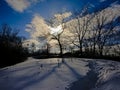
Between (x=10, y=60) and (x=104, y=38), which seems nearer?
(x=10, y=60)

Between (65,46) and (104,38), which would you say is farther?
(65,46)

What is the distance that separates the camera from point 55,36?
5616 cm

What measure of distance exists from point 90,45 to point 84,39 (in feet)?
9.48

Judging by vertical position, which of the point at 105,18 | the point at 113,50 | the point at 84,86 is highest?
the point at 105,18

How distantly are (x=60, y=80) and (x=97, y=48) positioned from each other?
4415 centimetres

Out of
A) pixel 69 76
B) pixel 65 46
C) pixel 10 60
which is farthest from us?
pixel 65 46

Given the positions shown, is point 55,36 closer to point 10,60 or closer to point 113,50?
point 113,50

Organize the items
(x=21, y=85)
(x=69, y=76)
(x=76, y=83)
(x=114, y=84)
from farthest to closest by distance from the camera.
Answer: (x=69, y=76) < (x=76, y=83) < (x=21, y=85) < (x=114, y=84)

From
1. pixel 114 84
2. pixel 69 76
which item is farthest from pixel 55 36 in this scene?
pixel 114 84

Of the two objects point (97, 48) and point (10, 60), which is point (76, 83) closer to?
point (10, 60)

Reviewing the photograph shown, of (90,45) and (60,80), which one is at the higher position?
(90,45)

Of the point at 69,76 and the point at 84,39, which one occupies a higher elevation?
the point at 84,39

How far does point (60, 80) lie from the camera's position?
40.1 feet

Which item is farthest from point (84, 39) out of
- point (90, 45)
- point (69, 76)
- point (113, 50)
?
point (69, 76)
